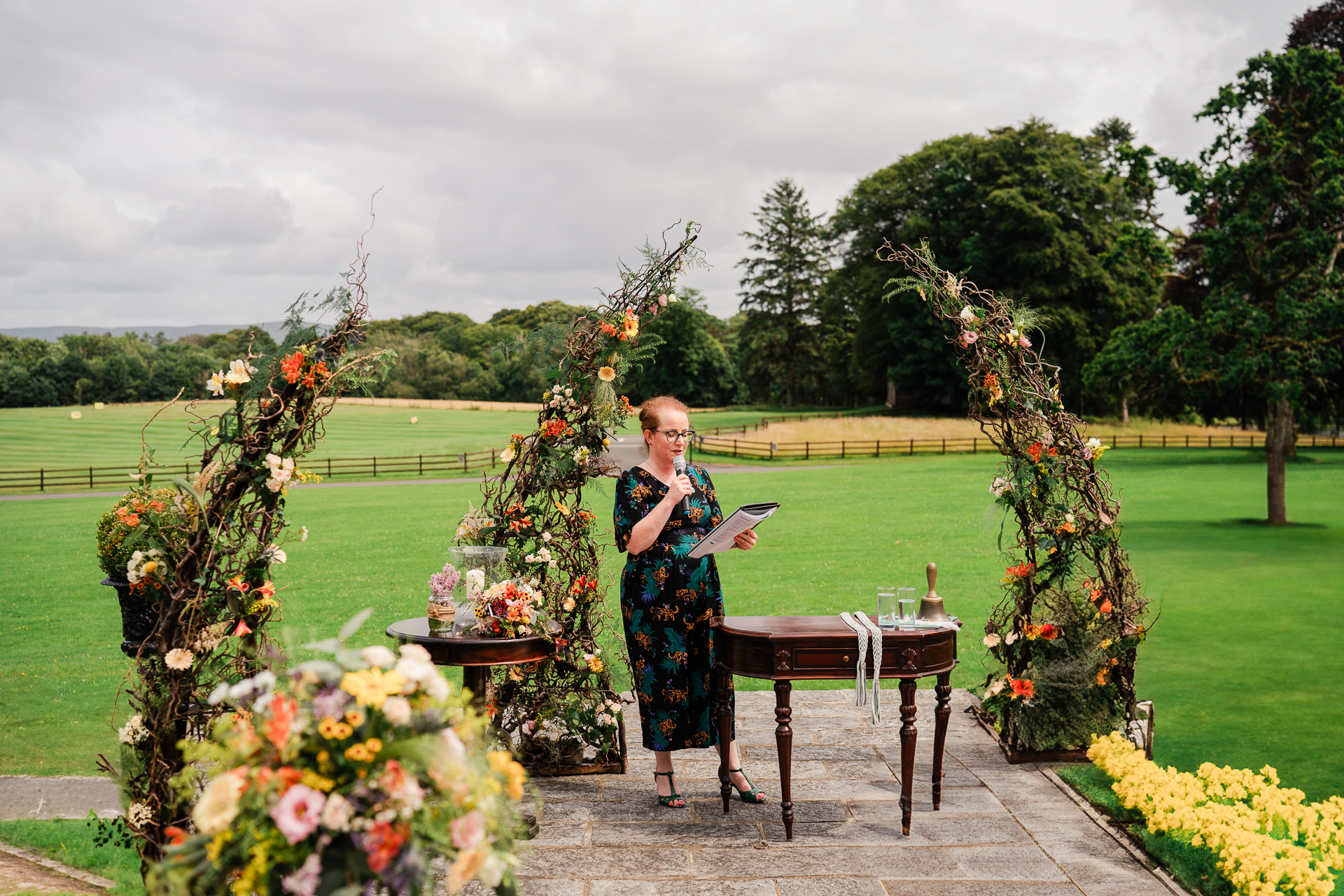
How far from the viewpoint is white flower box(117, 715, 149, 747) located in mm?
4191

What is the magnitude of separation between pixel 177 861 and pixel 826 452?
131 feet

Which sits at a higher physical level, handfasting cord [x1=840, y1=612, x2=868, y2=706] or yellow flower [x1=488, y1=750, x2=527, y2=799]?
yellow flower [x1=488, y1=750, x2=527, y2=799]

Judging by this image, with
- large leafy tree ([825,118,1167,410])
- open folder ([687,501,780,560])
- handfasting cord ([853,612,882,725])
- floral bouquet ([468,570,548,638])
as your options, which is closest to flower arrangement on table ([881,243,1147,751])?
handfasting cord ([853,612,882,725])

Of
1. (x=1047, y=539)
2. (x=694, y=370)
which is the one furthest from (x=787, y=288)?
(x=1047, y=539)

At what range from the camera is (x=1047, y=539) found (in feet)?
22.1

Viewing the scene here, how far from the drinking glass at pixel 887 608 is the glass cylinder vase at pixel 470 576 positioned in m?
2.14

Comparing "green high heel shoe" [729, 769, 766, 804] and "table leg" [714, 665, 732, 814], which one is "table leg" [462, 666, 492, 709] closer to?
"table leg" [714, 665, 732, 814]

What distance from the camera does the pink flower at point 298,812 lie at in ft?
6.64

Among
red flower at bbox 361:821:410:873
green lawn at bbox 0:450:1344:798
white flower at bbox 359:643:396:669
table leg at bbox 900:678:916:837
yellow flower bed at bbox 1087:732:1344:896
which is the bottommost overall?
green lawn at bbox 0:450:1344:798

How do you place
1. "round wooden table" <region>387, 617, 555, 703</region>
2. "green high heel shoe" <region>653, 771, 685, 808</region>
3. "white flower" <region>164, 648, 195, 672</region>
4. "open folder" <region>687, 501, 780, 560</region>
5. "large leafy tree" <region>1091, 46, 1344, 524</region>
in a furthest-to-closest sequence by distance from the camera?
"large leafy tree" <region>1091, 46, 1344, 524</region>
"green high heel shoe" <region>653, 771, 685, 808</region>
"round wooden table" <region>387, 617, 555, 703</region>
"open folder" <region>687, 501, 780, 560</region>
"white flower" <region>164, 648, 195, 672</region>

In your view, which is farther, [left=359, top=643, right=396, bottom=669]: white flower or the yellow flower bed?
the yellow flower bed

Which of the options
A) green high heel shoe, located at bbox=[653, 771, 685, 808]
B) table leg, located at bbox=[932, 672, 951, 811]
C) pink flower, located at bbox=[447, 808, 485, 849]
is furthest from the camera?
green high heel shoe, located at bbox=[653, 771, 685, 808]

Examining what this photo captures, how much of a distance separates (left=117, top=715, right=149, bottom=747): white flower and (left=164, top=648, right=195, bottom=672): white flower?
34cm

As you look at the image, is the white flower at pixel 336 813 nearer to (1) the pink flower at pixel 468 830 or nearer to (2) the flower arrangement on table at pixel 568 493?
(1) the pink flower at pixel 468 830
